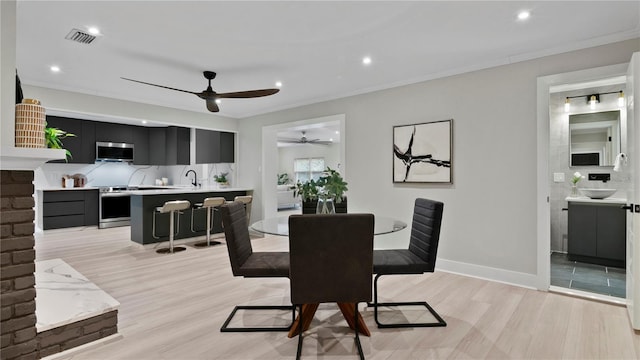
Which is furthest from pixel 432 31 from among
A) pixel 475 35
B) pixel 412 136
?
pixel 412 136

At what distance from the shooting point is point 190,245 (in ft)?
17.4

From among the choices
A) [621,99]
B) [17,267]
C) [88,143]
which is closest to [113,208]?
[88,143]

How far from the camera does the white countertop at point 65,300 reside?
81.9 inches

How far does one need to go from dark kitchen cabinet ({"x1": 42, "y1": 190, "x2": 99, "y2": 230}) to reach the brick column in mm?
5590

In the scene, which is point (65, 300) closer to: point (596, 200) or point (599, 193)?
point (596, 200)

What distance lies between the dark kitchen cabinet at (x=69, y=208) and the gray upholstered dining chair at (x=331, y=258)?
21.9 feet

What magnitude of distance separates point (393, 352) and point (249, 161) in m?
4.99

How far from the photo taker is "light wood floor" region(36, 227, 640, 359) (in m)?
2.10

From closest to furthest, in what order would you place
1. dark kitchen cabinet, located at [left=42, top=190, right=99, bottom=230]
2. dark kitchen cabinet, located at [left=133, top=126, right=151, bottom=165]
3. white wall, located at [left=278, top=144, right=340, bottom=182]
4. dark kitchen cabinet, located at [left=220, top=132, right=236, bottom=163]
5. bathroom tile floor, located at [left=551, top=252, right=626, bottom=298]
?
bathroom tile floor, located at [left=551, top=252, right=626, bottom=298], dark kitchen cabinet, located at [left=42, top=190, right=99, bottom=230], dark kitchen cabinet, located at [left=220, top=132, right=236, bottom=163], dark kitchen cabinet, located at [left=133, top=126, right=151, bottom=165], white wall, located at [left=278, top=144, right=340, bottom=182]

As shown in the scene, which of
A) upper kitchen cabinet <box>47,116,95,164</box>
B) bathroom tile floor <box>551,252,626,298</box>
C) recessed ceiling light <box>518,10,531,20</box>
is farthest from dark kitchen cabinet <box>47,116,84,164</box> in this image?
bathroom tile floor <box>551,252,626,298</box>

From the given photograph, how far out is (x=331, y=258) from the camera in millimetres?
1939

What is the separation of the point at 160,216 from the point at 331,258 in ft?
14.1

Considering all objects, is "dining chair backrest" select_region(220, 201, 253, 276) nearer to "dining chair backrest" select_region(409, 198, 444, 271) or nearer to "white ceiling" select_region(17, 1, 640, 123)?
"dining chair backrest" select_region(409, 198, 444, 271)

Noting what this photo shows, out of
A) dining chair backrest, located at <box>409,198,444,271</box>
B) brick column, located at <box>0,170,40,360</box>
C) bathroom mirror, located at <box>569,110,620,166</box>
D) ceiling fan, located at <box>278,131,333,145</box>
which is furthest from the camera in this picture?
ceiling fan, located at <box>278,131,333,145</box>
